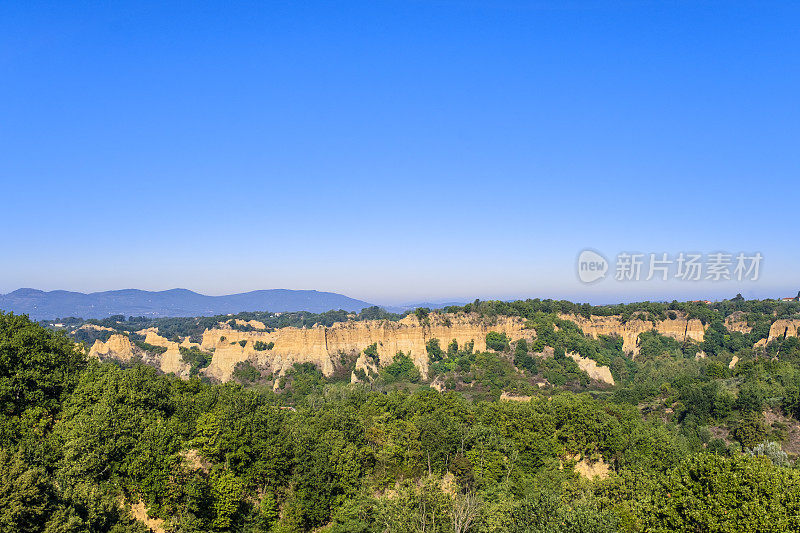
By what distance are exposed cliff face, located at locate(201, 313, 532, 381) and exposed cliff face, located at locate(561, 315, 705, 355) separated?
1722 centimetres

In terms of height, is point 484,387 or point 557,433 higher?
point 557,433

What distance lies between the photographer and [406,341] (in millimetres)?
87000

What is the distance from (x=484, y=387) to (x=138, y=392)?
5349cm

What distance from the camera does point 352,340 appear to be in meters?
87.2

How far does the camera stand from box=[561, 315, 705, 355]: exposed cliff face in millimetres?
96875

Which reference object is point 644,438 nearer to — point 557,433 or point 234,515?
point 557,433

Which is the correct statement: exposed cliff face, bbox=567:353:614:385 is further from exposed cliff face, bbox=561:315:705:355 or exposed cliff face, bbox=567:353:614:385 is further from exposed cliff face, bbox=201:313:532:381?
exposed cliff face, bbox=561:315:705:355

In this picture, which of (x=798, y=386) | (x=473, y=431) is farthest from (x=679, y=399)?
(x=473, y=431)

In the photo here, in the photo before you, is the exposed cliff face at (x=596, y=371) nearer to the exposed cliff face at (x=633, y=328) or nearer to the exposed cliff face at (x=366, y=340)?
the exposed cliff face at (x=366, y=340)

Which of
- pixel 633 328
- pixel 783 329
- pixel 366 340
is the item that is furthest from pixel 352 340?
pixel 783 329

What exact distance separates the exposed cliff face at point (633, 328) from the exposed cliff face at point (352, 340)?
56.5ft

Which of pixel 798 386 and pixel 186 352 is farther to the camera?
pixel 186 352

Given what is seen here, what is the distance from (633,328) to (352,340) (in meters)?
Result: 56.5

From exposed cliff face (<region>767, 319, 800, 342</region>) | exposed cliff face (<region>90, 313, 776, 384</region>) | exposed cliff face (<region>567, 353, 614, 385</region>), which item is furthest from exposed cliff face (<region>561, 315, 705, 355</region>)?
exposed cliff face (<region>567, 353, 614, 385</region>)
